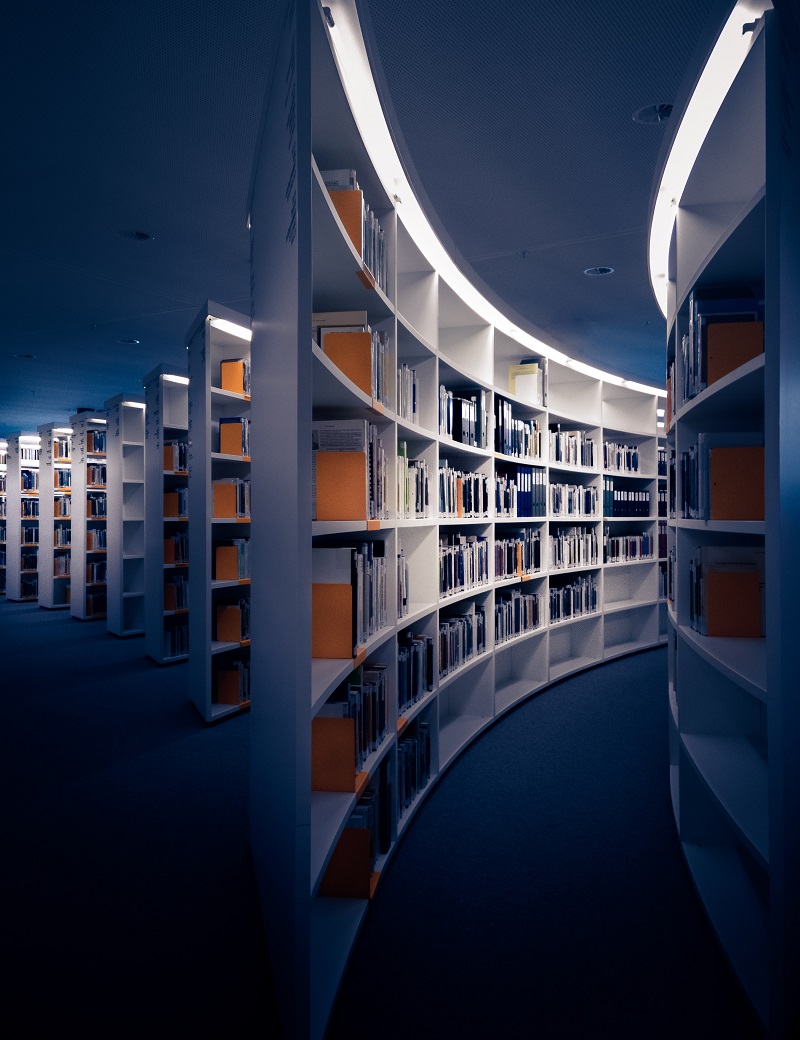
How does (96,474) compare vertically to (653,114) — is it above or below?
below

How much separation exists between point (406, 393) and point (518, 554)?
2032 millimetres

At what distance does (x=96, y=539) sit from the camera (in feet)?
29.8

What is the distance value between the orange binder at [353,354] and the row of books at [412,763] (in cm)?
147

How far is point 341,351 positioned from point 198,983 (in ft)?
6.31

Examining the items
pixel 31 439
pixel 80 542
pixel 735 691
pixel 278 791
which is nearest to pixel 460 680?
pixel 735 691

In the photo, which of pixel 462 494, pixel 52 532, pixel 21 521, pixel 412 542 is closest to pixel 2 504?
pixel 21 521

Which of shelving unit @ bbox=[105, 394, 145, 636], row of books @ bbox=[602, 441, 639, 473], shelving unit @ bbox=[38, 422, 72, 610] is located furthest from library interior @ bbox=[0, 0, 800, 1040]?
shelving unit @ bbox=[38, 422, 72, 610]

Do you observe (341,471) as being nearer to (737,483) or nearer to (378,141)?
(378,141)

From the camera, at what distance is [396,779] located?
2623 millimetres

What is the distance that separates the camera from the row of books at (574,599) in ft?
17.5

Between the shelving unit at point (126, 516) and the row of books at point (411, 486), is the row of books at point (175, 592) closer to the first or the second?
the shelving unit at point (126, 516)

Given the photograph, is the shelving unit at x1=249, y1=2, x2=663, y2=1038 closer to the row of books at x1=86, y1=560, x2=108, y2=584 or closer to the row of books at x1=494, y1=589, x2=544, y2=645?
the row of books at x1=494, y1=589, x2=544, y2=645

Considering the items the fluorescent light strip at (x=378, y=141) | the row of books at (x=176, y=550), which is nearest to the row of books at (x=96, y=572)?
the row of books at (x=176, y=550)

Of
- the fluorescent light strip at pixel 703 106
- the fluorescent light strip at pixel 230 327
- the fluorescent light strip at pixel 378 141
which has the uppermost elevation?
the fluorescent light strip at pixel 703 106
